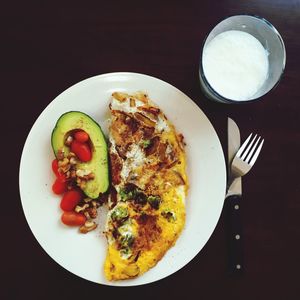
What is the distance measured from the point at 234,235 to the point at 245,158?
302 millimetres

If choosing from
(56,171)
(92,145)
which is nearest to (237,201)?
(92,145)

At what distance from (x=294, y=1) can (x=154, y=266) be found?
3.88 feet

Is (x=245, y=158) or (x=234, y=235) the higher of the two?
(x=245, y=158)

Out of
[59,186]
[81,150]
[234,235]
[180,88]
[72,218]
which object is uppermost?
[180,88]

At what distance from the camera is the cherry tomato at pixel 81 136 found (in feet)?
5.10

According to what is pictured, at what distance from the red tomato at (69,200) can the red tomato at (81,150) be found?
142 mm

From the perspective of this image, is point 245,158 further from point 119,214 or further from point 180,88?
point 119,214

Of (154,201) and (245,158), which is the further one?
(245,158)

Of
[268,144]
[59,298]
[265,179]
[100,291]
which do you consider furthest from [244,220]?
[59,298]

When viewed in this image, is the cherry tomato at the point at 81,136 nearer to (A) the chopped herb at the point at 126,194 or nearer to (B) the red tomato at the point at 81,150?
(B) the red tomato at the point at 81,150

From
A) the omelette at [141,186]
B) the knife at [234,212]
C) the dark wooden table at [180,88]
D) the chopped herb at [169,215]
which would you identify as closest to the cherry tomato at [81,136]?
the omelette at [141,186]

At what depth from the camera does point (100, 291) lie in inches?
65.7

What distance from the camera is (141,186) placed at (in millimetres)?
1589

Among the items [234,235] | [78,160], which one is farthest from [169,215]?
[78,160]
